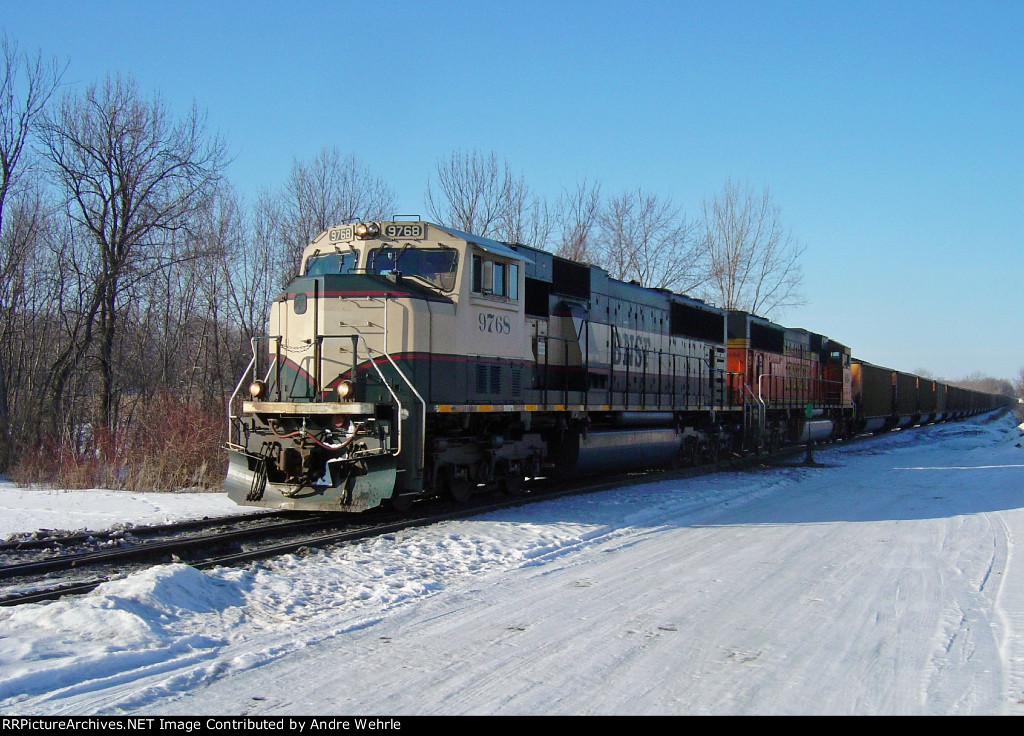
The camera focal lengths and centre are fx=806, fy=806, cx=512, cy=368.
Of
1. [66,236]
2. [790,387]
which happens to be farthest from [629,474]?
[66,236]

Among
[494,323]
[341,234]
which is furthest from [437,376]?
[341,234]

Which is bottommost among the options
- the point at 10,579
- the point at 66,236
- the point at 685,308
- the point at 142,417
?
the point at 10,579

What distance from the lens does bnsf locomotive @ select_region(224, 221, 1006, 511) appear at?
9.28m

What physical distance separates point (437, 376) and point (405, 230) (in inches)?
78.1

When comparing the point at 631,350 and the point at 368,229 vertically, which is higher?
the point at 368,229

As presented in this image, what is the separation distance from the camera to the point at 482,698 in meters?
4.18

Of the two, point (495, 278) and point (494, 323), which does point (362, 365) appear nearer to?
point (494, 323)

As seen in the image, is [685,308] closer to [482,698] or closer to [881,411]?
[482,698]

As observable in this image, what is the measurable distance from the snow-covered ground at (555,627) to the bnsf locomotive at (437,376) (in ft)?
4.04

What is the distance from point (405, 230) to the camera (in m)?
10.4

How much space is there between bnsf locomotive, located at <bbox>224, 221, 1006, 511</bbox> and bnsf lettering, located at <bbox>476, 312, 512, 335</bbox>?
0.10 feet

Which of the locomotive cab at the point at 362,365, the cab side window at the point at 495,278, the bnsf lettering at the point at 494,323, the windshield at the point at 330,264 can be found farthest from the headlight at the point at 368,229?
the bnsf lettering at the point at 494,323

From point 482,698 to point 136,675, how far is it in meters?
1.92
